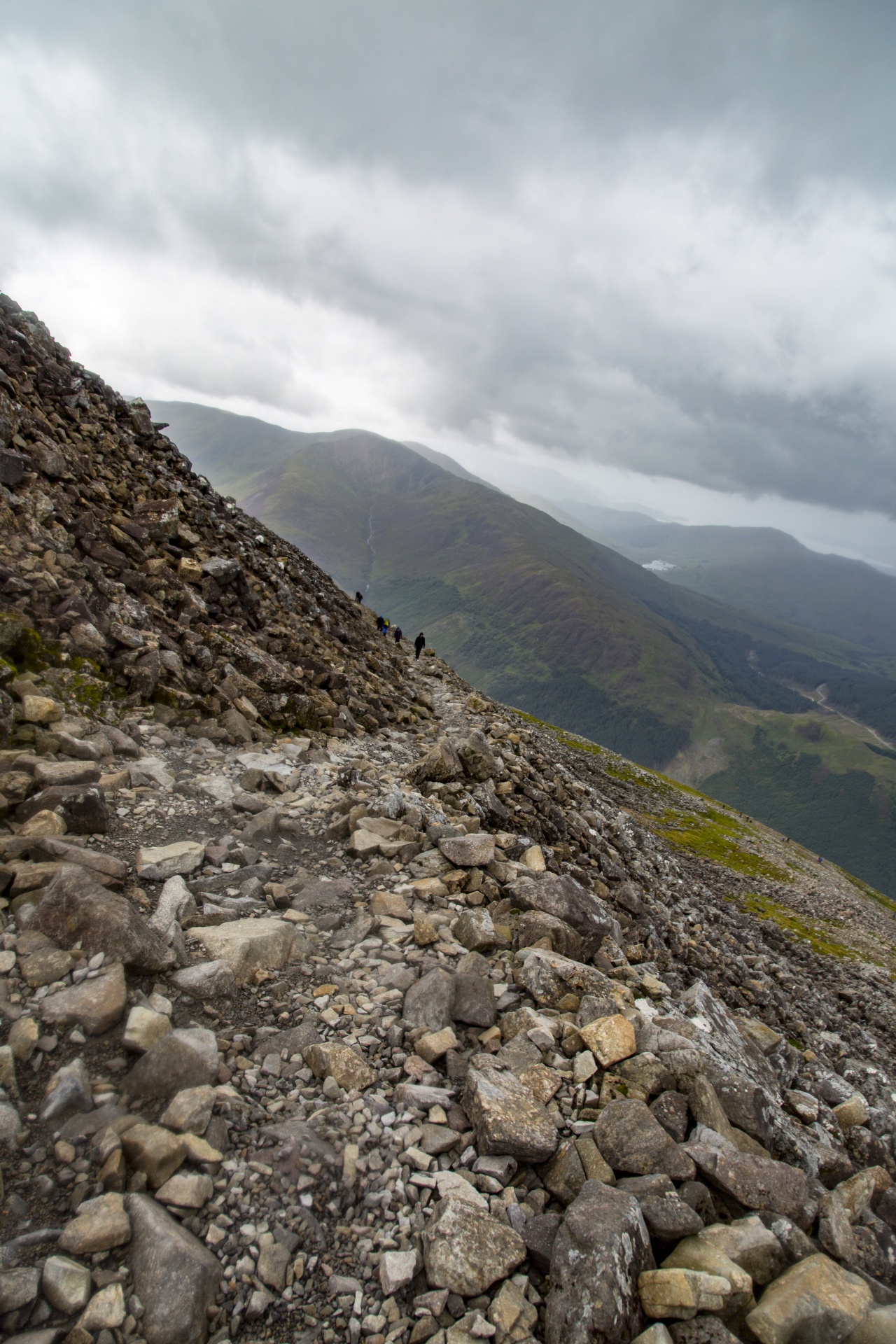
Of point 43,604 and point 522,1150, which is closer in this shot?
point 522,1150

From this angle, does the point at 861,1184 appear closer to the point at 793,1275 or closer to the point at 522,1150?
the point at 793,1275

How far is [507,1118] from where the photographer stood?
264 inches

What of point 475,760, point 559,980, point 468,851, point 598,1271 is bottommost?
point 559,980

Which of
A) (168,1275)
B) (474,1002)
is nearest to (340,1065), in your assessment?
(474,1002)

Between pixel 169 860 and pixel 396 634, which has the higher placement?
pixel 396 634

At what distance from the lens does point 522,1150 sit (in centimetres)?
651

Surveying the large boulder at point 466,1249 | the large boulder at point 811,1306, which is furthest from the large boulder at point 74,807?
the large boulder at point 811,1306

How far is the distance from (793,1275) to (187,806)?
11669 millimetres

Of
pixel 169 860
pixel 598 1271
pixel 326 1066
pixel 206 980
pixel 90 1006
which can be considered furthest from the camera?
pixel 169 860

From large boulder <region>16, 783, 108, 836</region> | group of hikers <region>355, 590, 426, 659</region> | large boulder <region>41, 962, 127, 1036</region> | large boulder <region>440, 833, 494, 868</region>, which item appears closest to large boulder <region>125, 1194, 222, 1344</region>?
large boulder <region>41, 962, 127, 1036</region>

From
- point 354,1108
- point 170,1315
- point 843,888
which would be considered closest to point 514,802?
point 354,1108

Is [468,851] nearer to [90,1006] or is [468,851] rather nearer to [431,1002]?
[431,1002]

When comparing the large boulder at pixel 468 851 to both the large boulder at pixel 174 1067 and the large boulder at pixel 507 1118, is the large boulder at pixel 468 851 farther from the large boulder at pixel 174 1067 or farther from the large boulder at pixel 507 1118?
the large boulder at pixel 174 1067

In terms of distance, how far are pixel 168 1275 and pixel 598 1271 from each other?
3647mm
